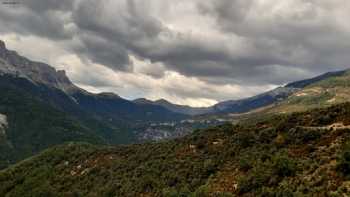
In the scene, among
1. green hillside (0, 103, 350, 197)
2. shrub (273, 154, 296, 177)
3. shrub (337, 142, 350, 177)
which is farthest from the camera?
shrub (273, 154, 296, 177)

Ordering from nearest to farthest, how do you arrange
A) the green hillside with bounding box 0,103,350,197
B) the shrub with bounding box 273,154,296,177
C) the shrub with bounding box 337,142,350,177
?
the shrub with bounding box 337,142,350,177 < the green hillside with bounding box 0,103,350,197 < the shrub with bounding box 273,154,296,177

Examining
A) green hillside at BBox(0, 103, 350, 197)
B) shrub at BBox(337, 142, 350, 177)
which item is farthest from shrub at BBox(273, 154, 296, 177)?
shrub at BBox(337, 142, 350, 177)

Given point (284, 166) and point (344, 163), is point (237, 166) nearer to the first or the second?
point (284, 166)

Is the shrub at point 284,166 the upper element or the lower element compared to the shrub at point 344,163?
lower

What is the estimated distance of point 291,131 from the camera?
83812mm

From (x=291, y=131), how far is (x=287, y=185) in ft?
101

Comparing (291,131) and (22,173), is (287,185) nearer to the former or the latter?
(291,131)

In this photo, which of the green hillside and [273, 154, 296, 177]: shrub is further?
[273, 154, 296, 177]: shrub

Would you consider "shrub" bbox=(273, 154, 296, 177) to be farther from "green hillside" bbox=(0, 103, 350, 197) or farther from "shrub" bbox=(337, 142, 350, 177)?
"shrub" bbox=(337, 142, 350, 177)

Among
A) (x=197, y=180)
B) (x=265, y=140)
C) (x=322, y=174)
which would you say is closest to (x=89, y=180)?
(x=197, y=180)

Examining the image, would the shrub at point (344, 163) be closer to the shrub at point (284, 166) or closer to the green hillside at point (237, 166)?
the green hillside at point (237, 166)

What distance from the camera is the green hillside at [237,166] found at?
56.4 m

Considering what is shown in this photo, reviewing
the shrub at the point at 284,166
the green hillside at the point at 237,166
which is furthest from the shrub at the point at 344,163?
the shrub at the point at 284,166

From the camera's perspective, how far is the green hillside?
5641cm
